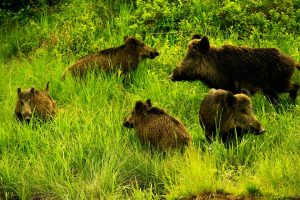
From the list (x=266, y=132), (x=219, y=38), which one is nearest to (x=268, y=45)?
(x=219, y=38)

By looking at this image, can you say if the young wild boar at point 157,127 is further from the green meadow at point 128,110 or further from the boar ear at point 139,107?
the green meadow at point 128,110

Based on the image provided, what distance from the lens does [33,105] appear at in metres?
8.62

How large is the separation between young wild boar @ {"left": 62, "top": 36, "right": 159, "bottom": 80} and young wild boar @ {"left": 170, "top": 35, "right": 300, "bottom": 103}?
1.25m

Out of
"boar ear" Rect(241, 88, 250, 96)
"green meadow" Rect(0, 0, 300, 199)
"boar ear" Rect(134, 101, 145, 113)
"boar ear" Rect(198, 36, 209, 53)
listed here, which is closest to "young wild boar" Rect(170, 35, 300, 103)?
"boar ear" Rect(198, 36, 209, 53)

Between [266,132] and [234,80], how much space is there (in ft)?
4.27

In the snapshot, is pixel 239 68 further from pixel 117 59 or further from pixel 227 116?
pixel 117 59

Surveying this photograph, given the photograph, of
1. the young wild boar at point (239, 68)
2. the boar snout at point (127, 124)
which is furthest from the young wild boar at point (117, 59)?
the boar snout at point (127, 124)

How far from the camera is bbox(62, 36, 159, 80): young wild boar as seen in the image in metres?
9.73

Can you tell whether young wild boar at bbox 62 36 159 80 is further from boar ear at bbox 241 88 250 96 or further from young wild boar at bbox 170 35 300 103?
boar ear at bbox 241 88 250 96

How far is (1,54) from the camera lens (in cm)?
1163

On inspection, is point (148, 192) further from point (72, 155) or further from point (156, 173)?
point (72, 155)

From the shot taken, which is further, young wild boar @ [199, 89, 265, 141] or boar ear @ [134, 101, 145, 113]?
boar ear @ [134, 101, 145, 113]

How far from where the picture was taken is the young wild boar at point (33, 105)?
851 cm

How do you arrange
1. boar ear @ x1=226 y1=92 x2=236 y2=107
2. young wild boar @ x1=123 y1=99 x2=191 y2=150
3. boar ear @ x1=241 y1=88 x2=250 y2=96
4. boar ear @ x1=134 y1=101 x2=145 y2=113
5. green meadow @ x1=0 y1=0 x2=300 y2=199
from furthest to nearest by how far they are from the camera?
boar ear @ x1=241 y1=88 x2=250 y2=96
boar ear @ x1=134 y1=101 x2=145 y2=113
boar ear @ x1=226 y1=92 x2=236 y2=107
young wild boar @ x1=123 y1=99 x2=191 y2=150
green meadow @ x1=0 y1=0 x2=300 y2=199
